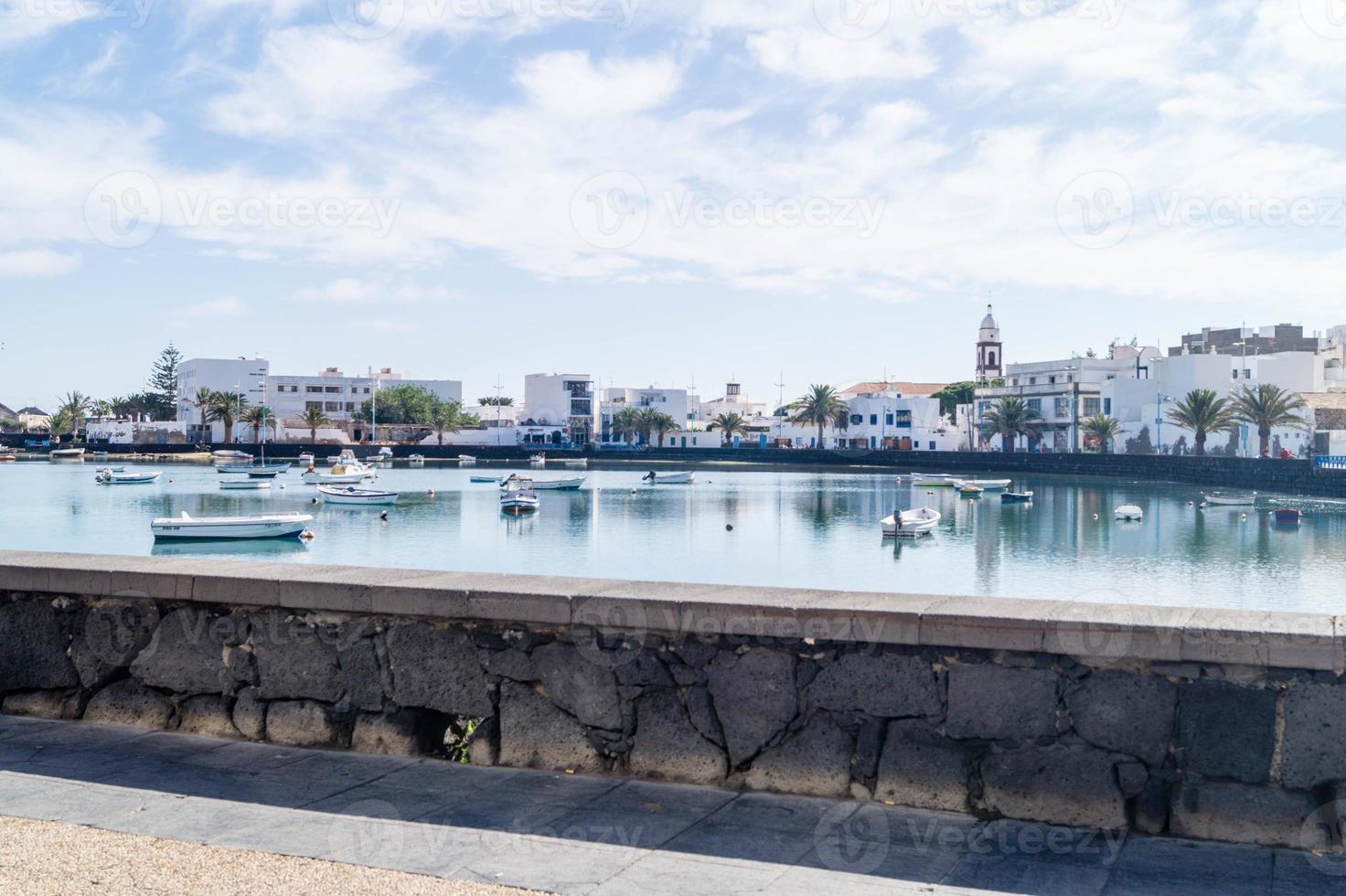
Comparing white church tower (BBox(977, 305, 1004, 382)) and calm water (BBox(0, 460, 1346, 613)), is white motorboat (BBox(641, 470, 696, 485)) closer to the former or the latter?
calm water (BBox(0, 460, 1346, 613))

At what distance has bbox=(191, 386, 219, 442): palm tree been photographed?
14700cm

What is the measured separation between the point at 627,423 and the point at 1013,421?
58.2 meters

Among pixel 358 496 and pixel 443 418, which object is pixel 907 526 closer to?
pixel 358 496

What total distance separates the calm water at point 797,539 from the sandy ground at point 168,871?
25846 millimetres

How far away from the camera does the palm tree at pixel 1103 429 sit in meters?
109

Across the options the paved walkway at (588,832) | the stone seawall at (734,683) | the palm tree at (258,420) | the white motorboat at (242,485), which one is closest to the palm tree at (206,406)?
the palm tree at (258,420)

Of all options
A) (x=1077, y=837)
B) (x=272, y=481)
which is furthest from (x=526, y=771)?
(x=272, y=481)

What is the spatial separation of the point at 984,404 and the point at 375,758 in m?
126

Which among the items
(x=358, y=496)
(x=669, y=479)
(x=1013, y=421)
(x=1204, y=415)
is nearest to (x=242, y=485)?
(x=358, y=496)

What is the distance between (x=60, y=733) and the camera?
20.6 feet

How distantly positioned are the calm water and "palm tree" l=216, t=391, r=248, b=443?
179 feet

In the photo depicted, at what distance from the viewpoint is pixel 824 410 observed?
140875 millimetres

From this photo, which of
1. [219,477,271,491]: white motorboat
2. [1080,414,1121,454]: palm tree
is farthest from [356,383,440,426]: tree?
[1080,414,1121,454]: palm tree

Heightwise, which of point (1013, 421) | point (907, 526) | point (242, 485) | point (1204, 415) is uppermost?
point (1204, 415)
